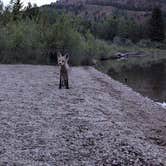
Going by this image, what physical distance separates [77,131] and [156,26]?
10812 centimetres

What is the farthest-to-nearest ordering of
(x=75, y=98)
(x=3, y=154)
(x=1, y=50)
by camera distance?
(x=1, y=50)
(x=75, y=98)
(x=3, y=154)

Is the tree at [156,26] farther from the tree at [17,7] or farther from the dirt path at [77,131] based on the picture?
the dirt path at [77,131]

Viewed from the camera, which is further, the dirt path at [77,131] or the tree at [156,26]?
the tree at [156,26]

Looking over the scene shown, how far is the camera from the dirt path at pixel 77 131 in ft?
35.8

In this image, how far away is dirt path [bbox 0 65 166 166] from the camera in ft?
35.8

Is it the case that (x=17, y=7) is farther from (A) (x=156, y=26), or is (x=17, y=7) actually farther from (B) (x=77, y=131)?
(B) (x=77, y=131)

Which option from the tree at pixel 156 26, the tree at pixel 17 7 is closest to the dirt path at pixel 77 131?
the tree at pixel 17 7

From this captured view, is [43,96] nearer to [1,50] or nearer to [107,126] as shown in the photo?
[107,126]

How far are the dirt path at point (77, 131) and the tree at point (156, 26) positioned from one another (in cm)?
9654

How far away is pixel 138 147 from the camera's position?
12141 millimetres

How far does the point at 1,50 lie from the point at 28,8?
31.2 metres

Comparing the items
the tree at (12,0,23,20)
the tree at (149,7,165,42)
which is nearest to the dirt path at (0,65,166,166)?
the tree at (12,0,23,20)

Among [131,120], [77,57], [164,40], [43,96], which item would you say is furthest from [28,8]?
[131,120]

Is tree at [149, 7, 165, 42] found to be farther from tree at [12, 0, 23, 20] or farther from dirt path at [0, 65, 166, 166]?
dirt path at [0, 65, 166, 166]
